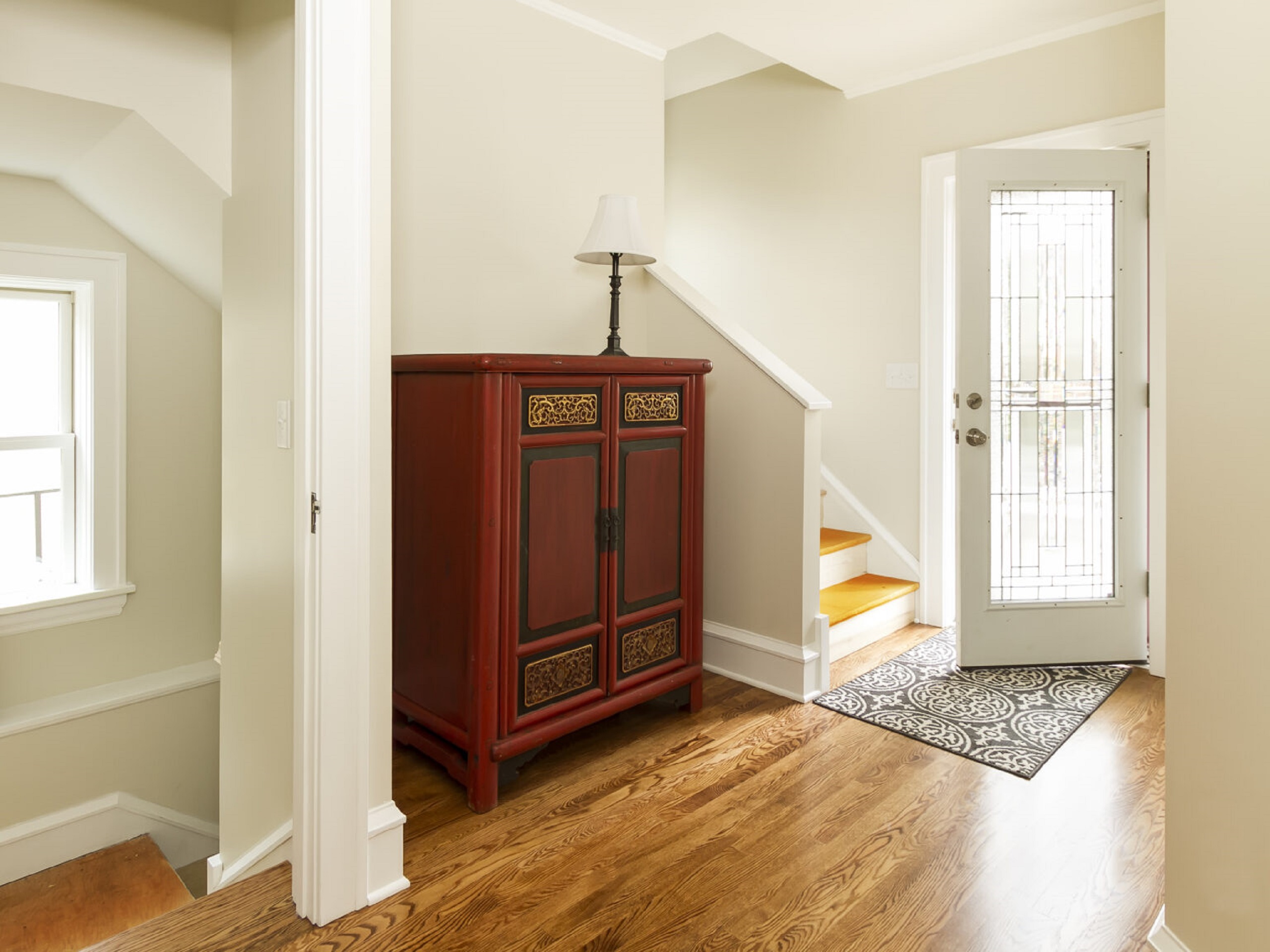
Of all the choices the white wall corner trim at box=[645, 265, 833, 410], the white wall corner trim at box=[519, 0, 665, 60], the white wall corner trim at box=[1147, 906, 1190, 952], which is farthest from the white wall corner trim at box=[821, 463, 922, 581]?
the white wall corner trim at box=[1147, 906, 1190, 952]

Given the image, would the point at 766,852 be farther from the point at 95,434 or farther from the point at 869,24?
the point at 95,434

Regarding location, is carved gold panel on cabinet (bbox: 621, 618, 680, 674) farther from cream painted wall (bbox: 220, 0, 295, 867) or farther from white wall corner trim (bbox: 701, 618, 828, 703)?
cream painted wall (bbox: 220, 0, 295, 867)

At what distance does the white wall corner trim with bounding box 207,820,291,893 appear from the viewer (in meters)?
2.04

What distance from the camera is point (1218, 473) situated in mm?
1405

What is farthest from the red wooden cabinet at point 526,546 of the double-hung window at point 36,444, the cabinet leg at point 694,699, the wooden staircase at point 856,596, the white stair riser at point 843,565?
the double-hung window at point 36,444

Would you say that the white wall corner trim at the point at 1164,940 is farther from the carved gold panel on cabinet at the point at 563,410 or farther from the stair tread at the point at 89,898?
the stair tread at the point at 89,898

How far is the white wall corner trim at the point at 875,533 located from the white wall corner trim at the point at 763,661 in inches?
41.6

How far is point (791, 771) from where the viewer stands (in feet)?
7.68

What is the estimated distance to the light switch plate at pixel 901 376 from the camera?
12.0ft

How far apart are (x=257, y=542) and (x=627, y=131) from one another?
2.06 metres

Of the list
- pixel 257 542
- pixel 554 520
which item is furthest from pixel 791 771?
pixel 257 542

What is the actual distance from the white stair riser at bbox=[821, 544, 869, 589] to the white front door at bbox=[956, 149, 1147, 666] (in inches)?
24.5

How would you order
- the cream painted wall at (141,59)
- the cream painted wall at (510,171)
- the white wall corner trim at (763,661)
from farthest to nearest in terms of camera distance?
the white wall corner trim at (763,661) < the cream painted wall at (510,171) < the cream painted wall at (141,59)

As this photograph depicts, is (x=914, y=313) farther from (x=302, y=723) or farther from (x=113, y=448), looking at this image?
(x=113, y=448)
